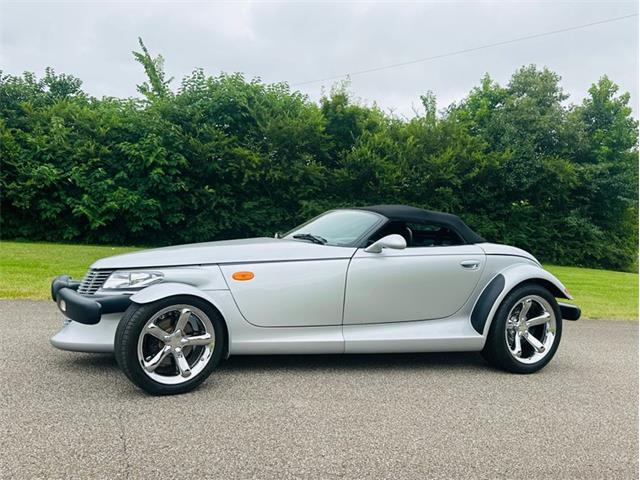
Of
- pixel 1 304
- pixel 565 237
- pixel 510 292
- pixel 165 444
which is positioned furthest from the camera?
pixel 565 237

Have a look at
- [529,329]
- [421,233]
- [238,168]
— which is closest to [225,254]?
[421,233]

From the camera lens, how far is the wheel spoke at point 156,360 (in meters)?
3.85

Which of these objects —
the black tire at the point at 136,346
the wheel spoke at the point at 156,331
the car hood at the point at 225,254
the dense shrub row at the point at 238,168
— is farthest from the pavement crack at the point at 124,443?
the dense shrub row at the point at 238,168

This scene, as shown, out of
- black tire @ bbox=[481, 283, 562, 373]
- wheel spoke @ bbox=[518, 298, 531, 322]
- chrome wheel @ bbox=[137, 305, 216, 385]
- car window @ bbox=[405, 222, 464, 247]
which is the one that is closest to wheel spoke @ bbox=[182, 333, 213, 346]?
chrome wheel @ bbox=[137, 305, 216, 385]

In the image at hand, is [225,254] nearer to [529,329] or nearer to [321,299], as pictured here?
[321,299]

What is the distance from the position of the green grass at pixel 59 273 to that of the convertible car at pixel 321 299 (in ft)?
13.4

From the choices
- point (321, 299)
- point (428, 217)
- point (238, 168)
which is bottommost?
point (321, 299)

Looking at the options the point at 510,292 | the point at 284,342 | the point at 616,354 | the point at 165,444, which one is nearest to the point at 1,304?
the point at 284,342

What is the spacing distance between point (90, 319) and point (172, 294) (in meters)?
0.57

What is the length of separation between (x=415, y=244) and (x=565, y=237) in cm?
2101

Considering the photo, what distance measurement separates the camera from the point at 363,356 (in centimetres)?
530

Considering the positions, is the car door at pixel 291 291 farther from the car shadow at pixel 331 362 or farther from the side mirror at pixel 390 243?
the car shadow at pixel 331 362

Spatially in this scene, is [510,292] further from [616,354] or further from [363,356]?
[616,354]

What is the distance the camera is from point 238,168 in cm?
1905
